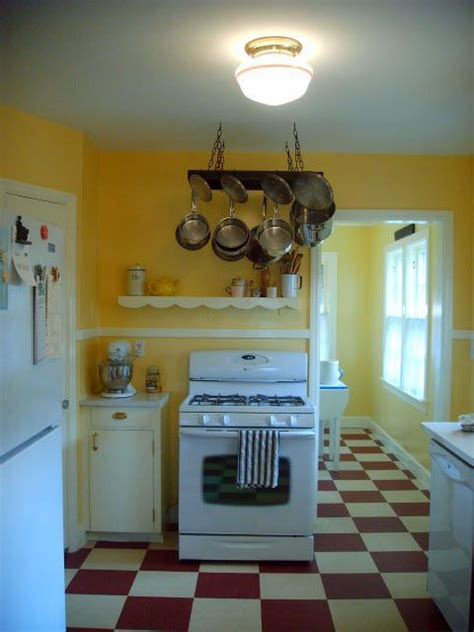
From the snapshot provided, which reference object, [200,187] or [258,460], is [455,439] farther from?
[200,187]

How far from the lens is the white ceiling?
5.66ft

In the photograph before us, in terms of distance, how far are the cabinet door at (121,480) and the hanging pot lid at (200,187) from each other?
1.44 meters

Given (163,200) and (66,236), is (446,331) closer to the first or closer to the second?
(163,200)

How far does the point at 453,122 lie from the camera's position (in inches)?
107

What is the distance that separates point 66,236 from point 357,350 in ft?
12.0

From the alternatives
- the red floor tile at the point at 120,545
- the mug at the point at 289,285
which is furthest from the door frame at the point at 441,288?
the red floor tile at the point at 120,545

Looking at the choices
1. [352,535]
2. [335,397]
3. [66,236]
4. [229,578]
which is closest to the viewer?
[229,578]

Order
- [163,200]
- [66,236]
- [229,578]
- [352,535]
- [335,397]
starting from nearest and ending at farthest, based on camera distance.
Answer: [229,578]
[66,236]
[352,535]
[163,200]
[335,397]

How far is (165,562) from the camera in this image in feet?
9.00

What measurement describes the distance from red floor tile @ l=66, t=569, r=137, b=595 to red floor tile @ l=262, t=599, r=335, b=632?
0.71 m

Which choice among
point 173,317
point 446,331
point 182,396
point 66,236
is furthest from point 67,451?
point 446,331

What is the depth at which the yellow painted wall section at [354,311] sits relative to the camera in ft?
18.1

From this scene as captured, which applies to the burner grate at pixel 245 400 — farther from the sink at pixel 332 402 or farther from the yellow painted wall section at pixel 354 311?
the yellow painted wall section at pixel 354 311

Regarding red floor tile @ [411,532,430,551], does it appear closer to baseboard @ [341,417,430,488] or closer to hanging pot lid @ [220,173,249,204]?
baseboard @ [341,417,430,488]
